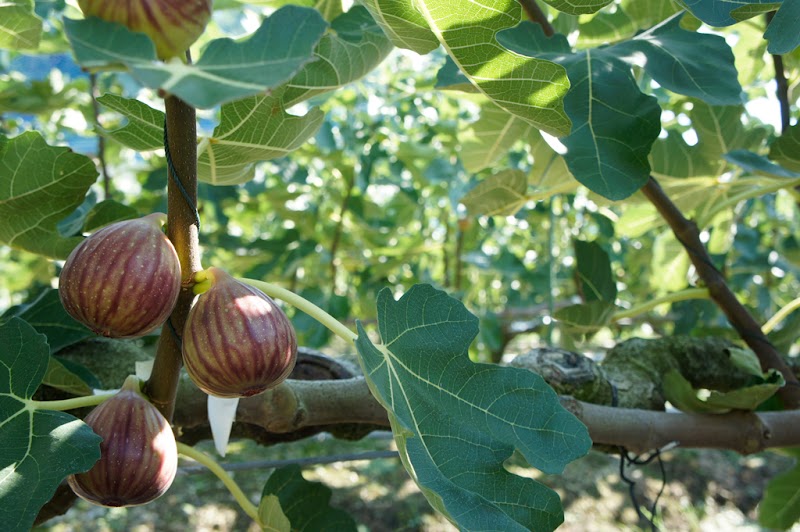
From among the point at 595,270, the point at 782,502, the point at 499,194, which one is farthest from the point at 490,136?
the point at 782,502

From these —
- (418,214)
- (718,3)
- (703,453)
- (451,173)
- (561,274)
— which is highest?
(718,3)

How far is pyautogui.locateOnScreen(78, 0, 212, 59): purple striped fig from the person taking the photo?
1.61 feet

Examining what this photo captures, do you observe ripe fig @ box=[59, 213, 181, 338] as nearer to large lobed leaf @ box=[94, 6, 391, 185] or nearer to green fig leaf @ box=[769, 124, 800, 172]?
large lobed leaf @ box=[94, 6, 391, 185]

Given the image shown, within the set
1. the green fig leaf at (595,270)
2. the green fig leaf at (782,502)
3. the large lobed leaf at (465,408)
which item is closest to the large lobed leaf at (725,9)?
the large lobed leaf at (465,408)

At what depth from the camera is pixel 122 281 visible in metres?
0.60

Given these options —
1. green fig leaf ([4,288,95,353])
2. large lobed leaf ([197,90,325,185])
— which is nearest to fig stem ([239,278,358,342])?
large lobed leaf ([197,90,325,185])

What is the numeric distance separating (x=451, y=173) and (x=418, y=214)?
34.3 inches

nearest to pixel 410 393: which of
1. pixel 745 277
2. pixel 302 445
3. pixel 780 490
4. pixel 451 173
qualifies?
pixel 780 490

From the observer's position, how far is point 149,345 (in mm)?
1229

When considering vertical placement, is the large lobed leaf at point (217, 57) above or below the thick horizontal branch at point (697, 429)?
above

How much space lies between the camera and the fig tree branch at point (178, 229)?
60 cm

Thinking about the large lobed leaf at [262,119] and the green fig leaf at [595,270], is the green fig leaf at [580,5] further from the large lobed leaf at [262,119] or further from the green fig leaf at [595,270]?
the green fig leaf at [595,270]

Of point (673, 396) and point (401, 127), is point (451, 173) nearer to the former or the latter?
point (401, 127)

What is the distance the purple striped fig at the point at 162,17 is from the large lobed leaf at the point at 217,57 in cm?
4
